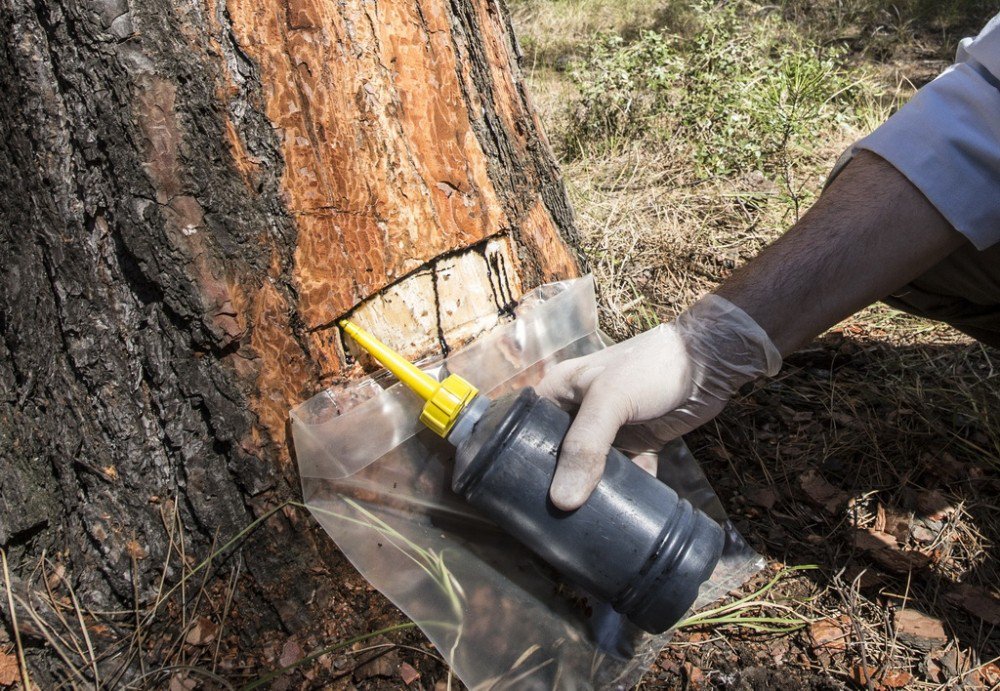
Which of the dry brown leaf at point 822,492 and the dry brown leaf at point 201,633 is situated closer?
the dry brown leaf at point 201,633

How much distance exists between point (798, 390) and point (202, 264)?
1706mm

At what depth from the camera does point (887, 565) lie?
165cm

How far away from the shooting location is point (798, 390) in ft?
6.88

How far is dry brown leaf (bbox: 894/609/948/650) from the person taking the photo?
1518 mm

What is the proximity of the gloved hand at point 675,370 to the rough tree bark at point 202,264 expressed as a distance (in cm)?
34

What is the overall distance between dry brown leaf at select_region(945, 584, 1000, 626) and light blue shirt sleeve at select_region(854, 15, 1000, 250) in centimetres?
80

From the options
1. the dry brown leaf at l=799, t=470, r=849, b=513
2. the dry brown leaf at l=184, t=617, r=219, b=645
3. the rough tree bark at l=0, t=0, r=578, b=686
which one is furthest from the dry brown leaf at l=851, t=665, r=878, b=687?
the dry brown leaf at l=184, t=617, r=219, b=645

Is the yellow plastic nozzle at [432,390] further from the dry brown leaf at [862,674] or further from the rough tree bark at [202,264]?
the dry brown leaf at [862,674]

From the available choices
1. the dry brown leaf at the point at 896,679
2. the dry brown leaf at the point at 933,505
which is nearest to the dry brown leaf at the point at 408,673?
the dry brown leaf at the point at 896,679

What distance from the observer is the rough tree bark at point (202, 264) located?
1206 mm

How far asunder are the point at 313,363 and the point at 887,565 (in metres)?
1.43

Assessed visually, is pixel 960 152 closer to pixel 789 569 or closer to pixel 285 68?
pixel 789 569

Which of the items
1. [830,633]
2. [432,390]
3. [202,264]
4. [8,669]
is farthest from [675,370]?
[8,669]

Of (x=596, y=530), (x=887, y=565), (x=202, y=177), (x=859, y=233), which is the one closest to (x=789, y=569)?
(x=887, y=565)
